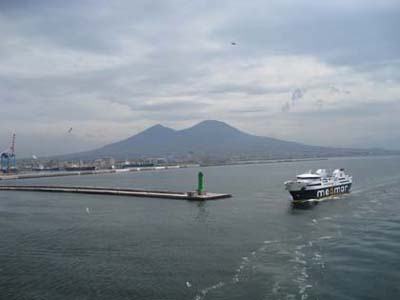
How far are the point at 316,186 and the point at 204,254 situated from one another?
24.8 meters

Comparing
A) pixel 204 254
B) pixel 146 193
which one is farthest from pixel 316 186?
pixel 204 254

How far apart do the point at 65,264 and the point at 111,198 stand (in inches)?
1128

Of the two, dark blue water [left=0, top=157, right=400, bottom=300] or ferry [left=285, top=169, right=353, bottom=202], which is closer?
dark blue water [left=0, top=157, right=400, bottom=300]

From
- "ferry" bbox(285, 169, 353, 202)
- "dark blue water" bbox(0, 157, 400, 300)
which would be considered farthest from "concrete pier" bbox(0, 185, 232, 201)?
"dark blue water" bbox(0, 157, 400, 300)

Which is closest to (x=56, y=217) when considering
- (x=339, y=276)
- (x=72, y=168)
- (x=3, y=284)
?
(x=3, y=284)

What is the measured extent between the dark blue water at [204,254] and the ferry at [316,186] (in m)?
5.20

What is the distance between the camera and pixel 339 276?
15.7 m

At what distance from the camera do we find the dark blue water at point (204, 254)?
1460 centimetres

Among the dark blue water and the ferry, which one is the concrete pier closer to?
the ferry

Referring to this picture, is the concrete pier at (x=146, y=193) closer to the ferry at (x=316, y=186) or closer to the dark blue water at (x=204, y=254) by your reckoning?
the ferry at (x=316, y=186)

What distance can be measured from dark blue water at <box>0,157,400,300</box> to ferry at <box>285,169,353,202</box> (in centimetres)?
520

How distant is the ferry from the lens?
3900 cm

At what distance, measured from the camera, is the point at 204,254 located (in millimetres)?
19047

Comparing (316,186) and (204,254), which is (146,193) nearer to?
(316,186)
